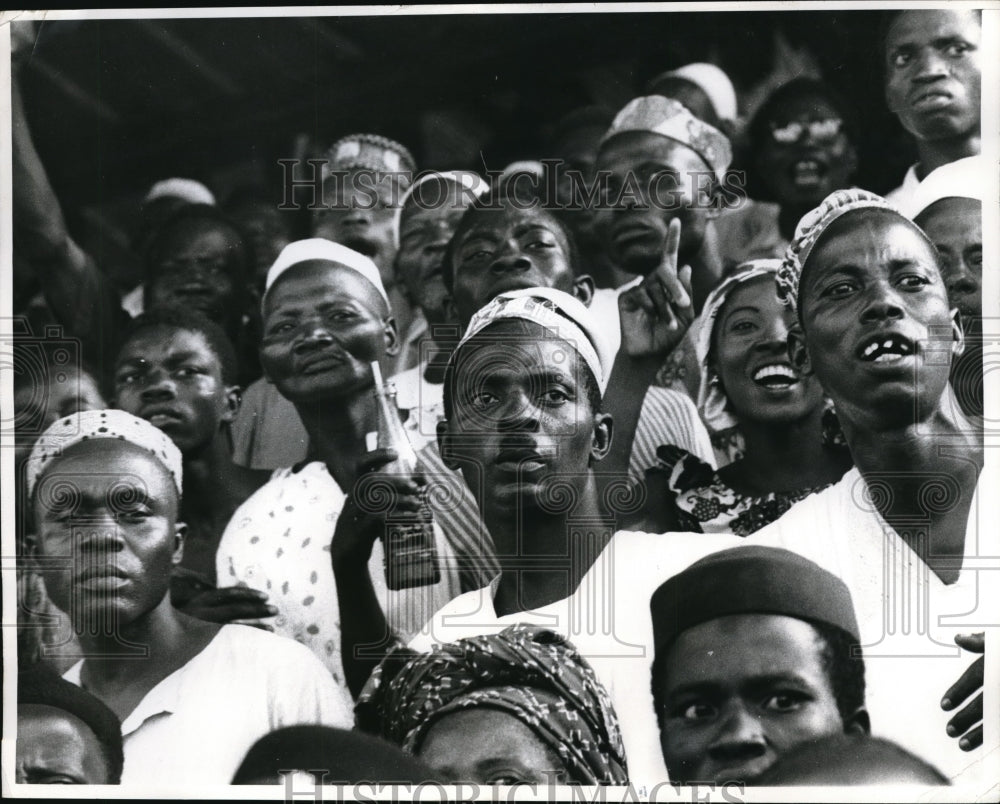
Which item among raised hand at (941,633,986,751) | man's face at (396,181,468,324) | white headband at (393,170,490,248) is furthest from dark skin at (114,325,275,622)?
raised hand at (941,633,986,751)

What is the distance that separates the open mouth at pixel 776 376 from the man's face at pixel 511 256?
2.67 feet

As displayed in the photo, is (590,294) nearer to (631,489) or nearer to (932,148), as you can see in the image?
(631,489)

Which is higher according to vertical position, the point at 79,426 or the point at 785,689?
the point at 79,426

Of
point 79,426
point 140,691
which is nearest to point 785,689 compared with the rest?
point 140,691

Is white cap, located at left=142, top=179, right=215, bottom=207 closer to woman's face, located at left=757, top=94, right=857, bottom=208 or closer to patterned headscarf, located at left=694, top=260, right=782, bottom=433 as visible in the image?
patterned headscarf, located at left=694, top=260, right=782, bottom=433

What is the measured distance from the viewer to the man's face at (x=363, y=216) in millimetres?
4070

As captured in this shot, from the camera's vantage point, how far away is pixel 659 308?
13.3 ft

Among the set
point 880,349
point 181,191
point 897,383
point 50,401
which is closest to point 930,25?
point 880,349

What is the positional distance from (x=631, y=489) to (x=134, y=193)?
233 cm

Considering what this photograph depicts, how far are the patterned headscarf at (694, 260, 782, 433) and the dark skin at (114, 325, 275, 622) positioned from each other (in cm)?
177

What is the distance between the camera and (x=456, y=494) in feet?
13.2

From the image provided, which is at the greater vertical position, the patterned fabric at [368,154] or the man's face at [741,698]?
the patterned fabric at [368,154]

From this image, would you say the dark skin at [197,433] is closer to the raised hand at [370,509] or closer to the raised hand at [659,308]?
the raised hand at [370,509]

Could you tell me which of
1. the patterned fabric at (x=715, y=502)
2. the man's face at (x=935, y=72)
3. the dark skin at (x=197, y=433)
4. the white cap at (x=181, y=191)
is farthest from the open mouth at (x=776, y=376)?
the white cap at (x=181, y=191)
